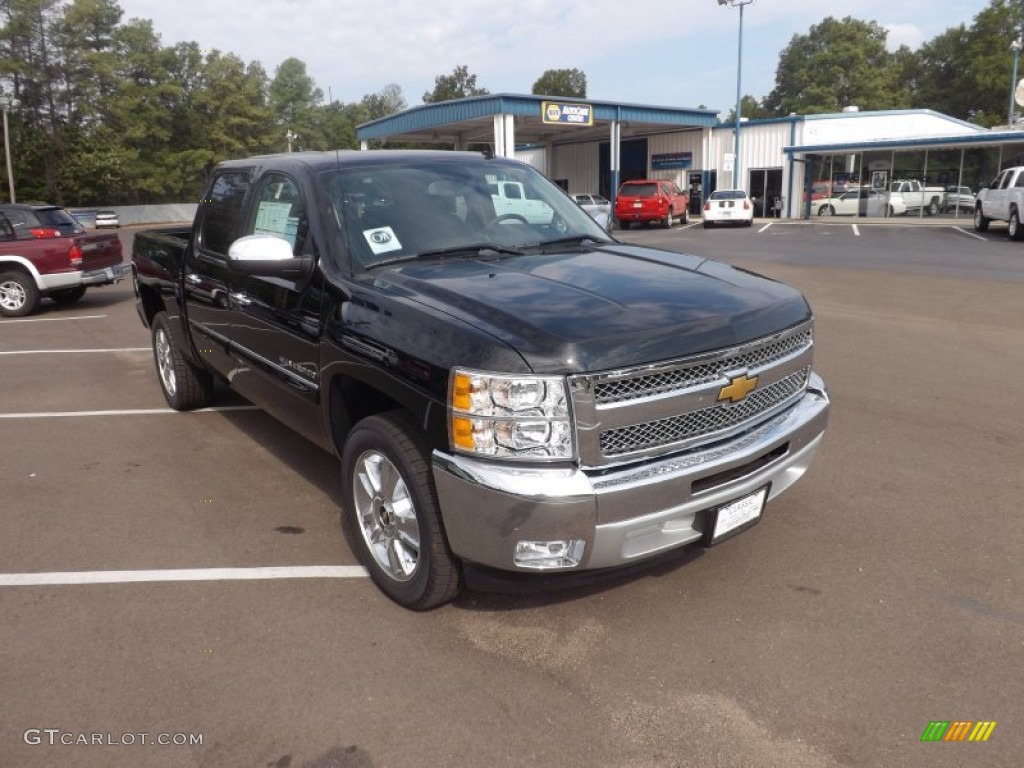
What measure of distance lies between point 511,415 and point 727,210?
31058mm

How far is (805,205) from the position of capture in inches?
1485

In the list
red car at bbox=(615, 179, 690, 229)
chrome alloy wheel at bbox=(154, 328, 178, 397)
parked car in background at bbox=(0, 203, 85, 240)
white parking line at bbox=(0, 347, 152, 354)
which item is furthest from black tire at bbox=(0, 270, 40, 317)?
red car at bbox=(615, 179, 690, 229)

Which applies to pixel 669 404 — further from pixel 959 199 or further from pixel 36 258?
pixel 959 199

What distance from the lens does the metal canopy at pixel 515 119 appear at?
103 feet

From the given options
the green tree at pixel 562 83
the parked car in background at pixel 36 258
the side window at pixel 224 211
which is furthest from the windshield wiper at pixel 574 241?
the green tree at pixel 562 83

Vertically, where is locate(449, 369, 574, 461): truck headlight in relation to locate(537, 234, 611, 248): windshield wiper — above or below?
below

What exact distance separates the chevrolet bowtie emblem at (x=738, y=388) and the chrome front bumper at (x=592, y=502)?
0.19 metres

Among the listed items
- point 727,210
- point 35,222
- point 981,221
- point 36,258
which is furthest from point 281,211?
point 727,210

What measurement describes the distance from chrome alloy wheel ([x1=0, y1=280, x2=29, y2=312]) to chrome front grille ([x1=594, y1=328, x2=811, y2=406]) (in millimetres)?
12971

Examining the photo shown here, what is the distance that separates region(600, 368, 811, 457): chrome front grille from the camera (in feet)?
9.59

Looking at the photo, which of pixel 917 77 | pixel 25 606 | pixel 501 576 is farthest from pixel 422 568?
pixel 917 77

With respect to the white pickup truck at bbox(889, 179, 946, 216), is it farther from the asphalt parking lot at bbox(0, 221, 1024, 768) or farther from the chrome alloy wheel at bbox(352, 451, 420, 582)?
the chrome alloy wheel at bbox(352, 451, 420, 582)

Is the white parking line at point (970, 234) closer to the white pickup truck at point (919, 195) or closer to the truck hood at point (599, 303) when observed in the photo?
the white pickup truck at point (919, 195)

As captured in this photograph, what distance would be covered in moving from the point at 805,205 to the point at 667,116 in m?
7.75
